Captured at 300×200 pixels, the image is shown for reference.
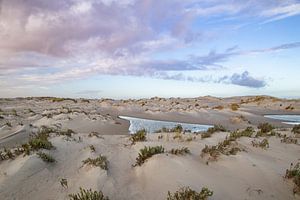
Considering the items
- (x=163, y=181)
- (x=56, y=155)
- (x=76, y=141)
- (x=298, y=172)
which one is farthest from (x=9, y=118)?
(x=298, y=172)

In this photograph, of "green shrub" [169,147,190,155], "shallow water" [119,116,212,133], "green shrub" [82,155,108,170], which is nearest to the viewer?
"green shrub" [82,155,108,170]

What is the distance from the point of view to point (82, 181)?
20.4ft

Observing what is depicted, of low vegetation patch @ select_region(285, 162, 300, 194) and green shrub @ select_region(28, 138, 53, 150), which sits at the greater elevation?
green shrub @ select_region(28, 138, 53, 150)

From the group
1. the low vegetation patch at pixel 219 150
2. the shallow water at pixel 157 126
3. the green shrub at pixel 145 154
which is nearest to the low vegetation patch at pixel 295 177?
the low vegetation patch at pixel 219 150

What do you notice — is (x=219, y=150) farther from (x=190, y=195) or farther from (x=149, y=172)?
(x=190, y=195)

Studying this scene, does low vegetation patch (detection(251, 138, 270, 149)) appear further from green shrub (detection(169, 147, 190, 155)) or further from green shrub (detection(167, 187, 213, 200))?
green shrub (detection(167, 187, 213, 200))

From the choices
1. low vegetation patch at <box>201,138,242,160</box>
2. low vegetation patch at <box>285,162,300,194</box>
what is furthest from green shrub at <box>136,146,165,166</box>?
low vegetation patch at <box>285,162,300,194</box>

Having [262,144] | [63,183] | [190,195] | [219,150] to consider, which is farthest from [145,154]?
[262,144]

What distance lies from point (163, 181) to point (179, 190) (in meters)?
0.56

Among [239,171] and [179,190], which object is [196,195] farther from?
[239,171]

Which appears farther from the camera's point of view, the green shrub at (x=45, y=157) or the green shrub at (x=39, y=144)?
the green shrub at (x=39, y=144)

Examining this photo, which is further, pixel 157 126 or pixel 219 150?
pixel 157 126

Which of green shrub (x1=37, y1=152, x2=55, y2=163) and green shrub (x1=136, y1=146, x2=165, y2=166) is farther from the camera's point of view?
green shrub (x1=37, y1=152, x2=55, y2=163)

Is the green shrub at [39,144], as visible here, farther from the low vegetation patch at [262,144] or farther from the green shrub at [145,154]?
the low vegetation patch at [262,144]
